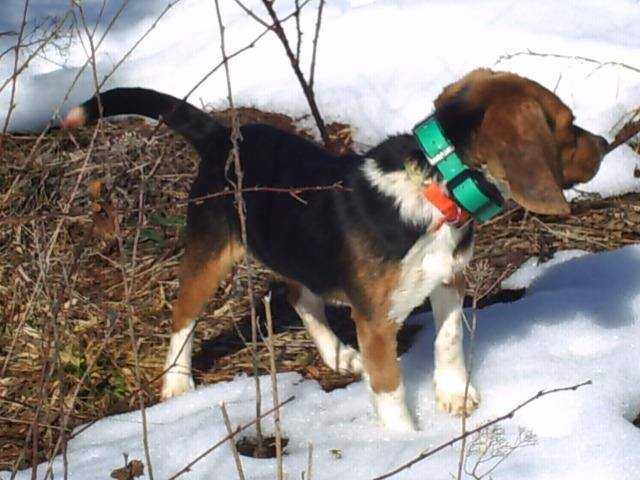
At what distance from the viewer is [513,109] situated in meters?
3.39

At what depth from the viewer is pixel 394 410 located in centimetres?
393

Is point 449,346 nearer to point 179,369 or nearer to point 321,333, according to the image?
point 321,333

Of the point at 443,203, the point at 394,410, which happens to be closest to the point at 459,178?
the point at 443,203

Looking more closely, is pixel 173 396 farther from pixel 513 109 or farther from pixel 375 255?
pixel 513 109

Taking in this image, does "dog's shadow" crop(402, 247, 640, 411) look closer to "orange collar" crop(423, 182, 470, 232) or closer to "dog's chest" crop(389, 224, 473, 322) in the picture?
"dog's chest" crop(389, 224, 473, 322)

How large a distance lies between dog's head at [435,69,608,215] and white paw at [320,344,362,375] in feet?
4.17

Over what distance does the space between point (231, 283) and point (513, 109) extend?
222 centimetres

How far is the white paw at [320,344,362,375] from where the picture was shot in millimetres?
4609

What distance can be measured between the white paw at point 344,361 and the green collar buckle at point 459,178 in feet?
4.04


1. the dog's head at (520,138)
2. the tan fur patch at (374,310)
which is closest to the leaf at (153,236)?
the tan fur patch at (374,310)

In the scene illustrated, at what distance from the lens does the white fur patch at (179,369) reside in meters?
4.47

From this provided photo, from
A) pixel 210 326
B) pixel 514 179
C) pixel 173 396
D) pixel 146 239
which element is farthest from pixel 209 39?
pixel 514 179

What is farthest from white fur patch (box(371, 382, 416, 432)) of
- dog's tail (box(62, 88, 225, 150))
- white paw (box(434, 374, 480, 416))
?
dog's tail (box(62, 88, 225, 150))

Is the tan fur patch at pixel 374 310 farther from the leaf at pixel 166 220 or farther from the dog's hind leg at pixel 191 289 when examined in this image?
the leaf at pixel 166 220
